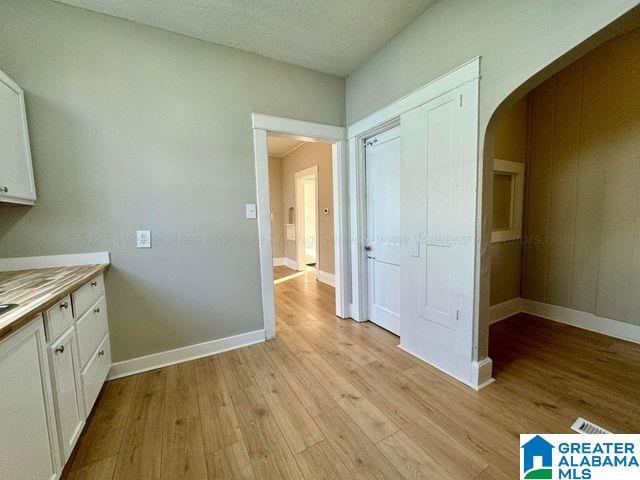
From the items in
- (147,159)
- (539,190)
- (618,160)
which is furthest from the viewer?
(539,190)

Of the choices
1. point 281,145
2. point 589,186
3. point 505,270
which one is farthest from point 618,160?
point 281,145

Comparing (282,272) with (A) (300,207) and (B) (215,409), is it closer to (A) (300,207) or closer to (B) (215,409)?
(A) (300,207)

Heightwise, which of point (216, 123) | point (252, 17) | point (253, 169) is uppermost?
point (252, 17)

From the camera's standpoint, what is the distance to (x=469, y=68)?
66.3 inches

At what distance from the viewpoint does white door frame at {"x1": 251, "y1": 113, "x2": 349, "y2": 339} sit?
243 centimetres

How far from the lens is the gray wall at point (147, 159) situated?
176 cm

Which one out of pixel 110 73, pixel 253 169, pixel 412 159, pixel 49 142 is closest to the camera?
pixel 49 142

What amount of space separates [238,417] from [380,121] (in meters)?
2.64

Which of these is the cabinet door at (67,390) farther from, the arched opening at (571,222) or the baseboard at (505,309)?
the baseboard at (505,309)

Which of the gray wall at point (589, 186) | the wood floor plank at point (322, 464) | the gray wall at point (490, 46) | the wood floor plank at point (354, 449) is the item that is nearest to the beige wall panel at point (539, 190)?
the gray wall at point (589, 186)

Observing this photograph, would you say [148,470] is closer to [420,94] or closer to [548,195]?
[420,94]

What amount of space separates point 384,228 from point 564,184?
2.01m

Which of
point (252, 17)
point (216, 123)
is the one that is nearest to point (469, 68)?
point (252, 17)

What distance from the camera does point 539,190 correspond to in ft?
9.63
